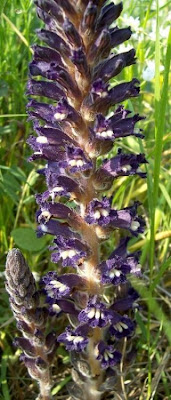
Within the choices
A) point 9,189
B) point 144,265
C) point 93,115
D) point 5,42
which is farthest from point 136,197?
point 93,115

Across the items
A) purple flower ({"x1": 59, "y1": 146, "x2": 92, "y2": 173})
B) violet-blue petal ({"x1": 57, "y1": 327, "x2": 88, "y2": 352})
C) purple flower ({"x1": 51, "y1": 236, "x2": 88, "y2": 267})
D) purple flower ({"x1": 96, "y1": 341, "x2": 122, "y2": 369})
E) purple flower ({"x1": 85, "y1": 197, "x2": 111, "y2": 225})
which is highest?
purple flower ({"x1": 59, "y1": 146, "x2": 92, "y2": 173})

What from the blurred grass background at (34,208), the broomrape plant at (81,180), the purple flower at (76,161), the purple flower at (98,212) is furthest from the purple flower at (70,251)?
the blurred grass background at (34,208)

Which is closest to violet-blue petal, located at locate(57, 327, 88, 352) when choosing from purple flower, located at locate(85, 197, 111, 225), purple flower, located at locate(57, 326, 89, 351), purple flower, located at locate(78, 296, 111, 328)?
purple flower, located at locate(57, 326, 89, 351)

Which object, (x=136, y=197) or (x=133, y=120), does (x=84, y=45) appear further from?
(x=136, y=197)

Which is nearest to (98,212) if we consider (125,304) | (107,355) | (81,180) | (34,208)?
(81,180)

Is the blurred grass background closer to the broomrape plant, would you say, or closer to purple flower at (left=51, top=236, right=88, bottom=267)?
the broomrape plant

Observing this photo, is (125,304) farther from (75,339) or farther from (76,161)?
(76,161)
